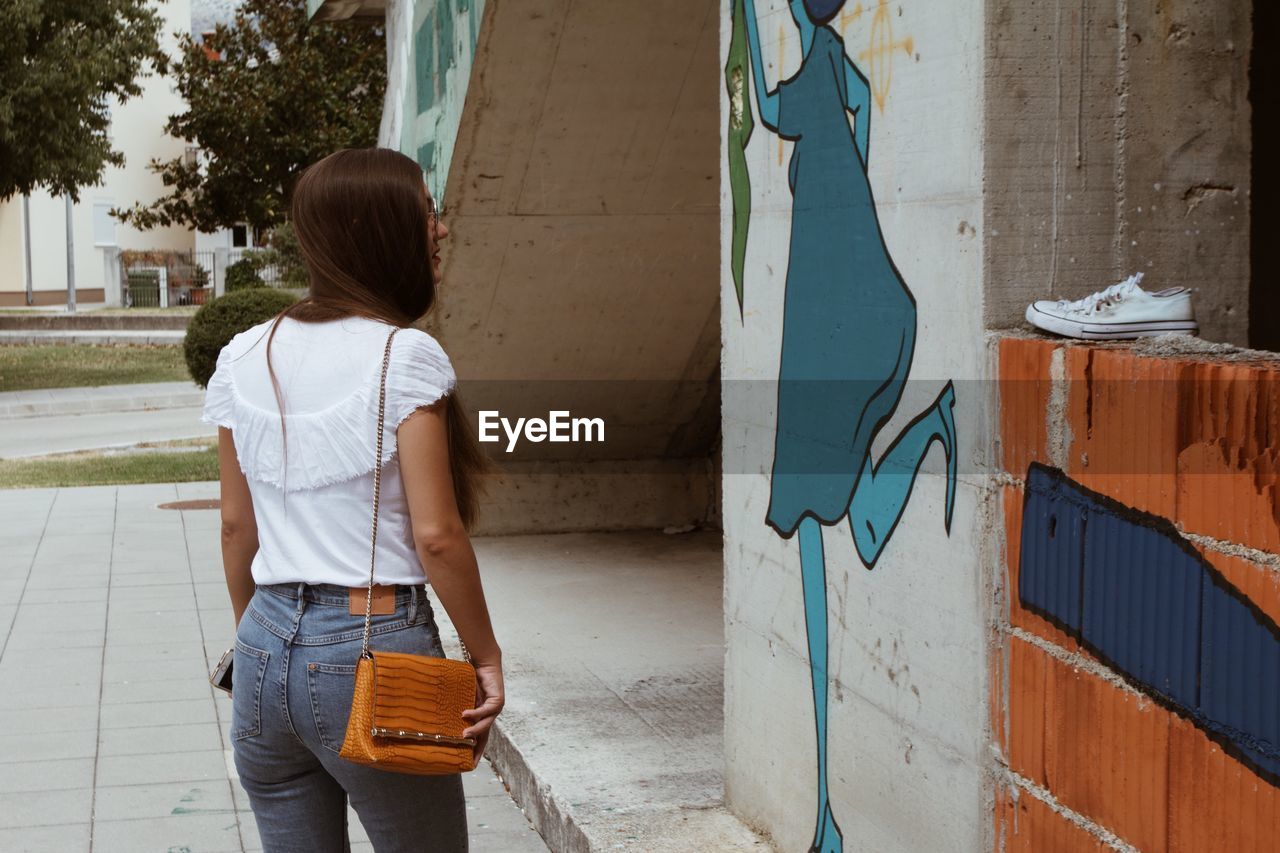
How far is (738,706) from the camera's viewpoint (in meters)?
4.26

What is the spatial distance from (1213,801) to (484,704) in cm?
121

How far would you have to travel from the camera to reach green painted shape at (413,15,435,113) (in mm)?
7676

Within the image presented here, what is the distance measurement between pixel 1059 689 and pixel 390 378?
129 centimetres

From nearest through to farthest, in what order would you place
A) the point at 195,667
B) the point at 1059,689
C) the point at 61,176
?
the point at 1059,689 < the point at 195,667 < the point at 61,176

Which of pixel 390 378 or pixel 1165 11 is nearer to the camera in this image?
pixel 390 378

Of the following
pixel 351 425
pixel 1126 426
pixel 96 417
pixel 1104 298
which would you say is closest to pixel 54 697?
pixel 351 425

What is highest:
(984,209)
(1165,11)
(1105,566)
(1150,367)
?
(1165,11)

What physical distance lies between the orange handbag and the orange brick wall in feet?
3.37

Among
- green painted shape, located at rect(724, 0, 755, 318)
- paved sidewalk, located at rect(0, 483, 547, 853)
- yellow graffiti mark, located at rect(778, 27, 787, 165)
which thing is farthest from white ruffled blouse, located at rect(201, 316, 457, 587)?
paved sidewalk, located at rect(0, 483, 547, 853)

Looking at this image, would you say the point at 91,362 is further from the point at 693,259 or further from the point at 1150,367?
the point at 1150,367

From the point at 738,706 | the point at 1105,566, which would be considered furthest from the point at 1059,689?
the point at 738,706

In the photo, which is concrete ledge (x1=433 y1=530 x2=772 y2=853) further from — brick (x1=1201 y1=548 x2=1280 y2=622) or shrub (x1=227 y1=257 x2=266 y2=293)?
shrub (x1=227 y1=257 x2=266 y2=293)

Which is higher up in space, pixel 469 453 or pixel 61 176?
pixel 61 176
